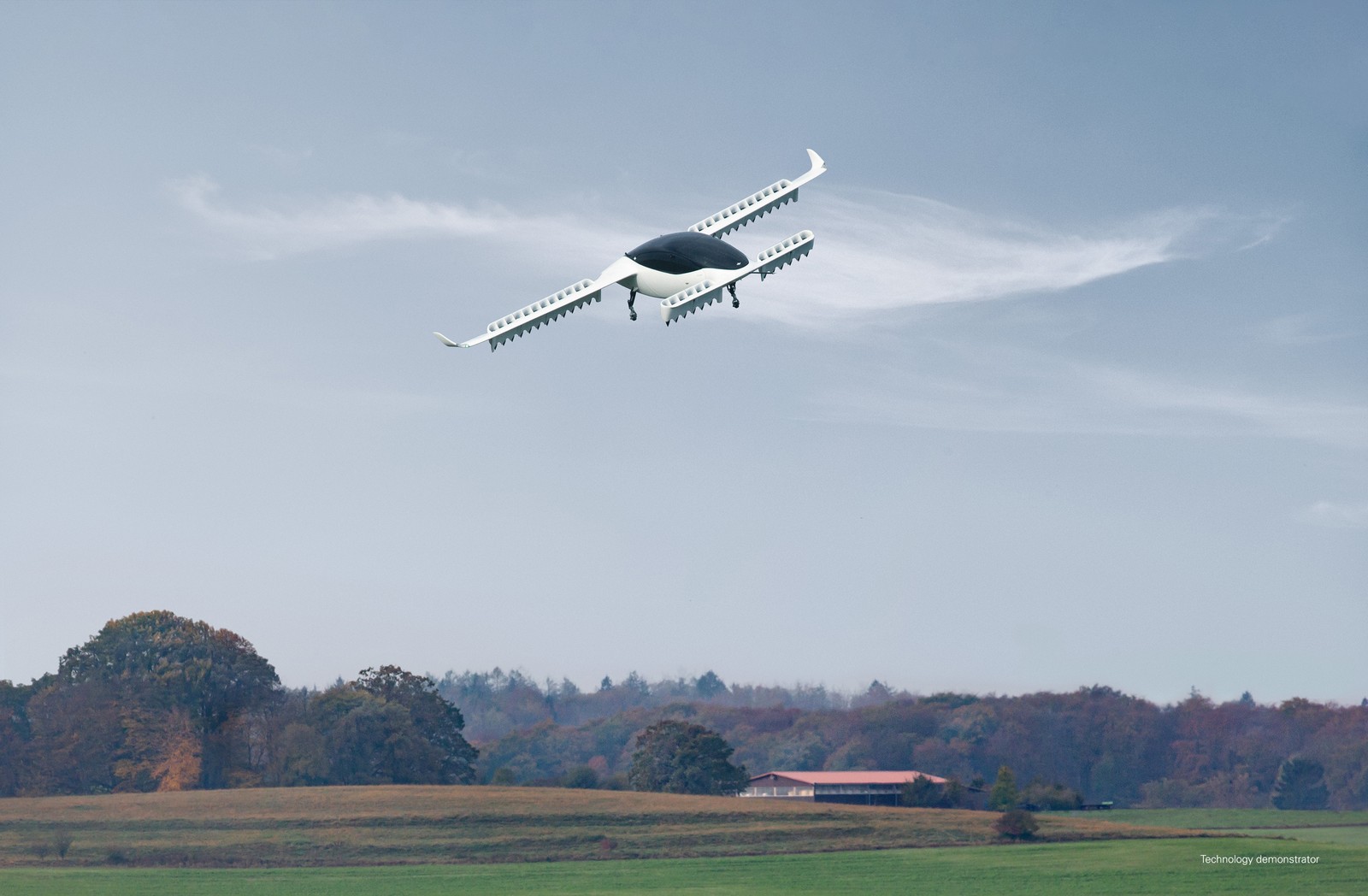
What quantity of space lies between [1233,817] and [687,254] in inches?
6417

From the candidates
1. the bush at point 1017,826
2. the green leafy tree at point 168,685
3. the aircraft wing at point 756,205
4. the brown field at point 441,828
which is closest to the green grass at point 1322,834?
the brown field at point 441,828

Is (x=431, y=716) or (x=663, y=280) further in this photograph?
(x=431, y=716)

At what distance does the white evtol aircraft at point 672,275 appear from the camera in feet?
88.3

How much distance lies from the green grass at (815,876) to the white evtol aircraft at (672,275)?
78182 mm

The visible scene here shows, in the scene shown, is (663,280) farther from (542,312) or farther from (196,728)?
(196,728)

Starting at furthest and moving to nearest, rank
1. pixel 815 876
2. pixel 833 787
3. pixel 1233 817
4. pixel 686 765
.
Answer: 1. pixel 1233 817
2. pixel 833 787
3. pixel 686 765
4. pixel 815 876

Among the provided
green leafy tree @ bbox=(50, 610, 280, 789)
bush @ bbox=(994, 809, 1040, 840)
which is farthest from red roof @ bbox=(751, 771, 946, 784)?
green leafy tree @ bbox=(50, 610, 280, 789)

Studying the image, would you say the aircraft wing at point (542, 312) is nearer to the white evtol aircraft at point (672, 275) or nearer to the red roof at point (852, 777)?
the white evtol aircraft at point (672, 275)

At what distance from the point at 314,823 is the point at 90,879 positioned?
2131 centimetres

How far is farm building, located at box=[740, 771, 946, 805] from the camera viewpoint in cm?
16125

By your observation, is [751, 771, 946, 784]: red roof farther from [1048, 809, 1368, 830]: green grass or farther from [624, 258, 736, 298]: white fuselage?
[624, 258, 736, 298]: white fuselage

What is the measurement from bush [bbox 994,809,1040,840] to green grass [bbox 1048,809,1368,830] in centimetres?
2885

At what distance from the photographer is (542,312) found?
90.8 feet

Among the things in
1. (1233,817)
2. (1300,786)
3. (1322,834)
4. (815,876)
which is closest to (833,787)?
(1233,817)
